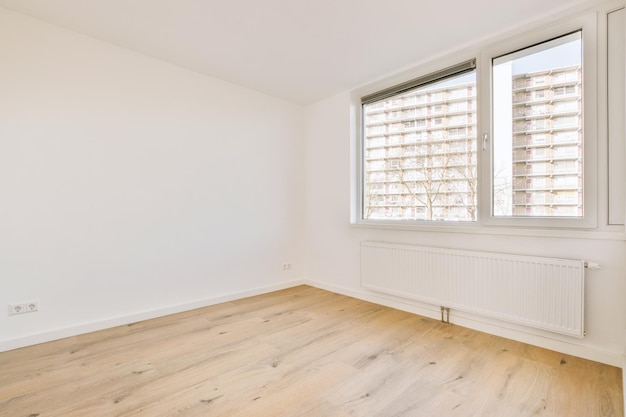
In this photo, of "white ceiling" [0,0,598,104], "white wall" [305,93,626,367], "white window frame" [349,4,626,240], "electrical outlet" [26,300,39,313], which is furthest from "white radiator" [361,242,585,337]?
"electrical outlet" [26,300,39,313]

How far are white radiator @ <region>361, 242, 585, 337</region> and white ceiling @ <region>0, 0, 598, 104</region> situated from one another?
187 centimetres

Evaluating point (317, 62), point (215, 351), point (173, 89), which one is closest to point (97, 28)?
point (173, 89)

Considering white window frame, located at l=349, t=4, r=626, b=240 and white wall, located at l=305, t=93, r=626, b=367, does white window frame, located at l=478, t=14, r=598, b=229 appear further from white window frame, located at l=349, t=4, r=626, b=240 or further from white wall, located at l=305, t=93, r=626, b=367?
white wall, located at l=305, t=93, r=626, b=367

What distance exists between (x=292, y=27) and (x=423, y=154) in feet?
5.80

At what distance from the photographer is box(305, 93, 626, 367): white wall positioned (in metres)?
2.08

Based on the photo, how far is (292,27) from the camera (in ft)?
8.21

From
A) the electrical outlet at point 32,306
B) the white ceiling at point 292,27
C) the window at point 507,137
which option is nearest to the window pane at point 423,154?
the window at point 507,137

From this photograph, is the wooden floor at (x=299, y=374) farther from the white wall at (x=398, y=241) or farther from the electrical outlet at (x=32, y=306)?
the electrical outlet at (x=32, y=306)

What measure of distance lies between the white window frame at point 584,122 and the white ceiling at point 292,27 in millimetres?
130

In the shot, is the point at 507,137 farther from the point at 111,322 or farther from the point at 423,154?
the point at 111,322

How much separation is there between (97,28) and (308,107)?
8.21ft

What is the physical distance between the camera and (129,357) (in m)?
2.21

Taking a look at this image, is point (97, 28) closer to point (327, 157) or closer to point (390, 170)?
point (327, 157)

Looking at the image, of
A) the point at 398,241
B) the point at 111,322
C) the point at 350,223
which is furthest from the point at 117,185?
the point at 398,241
